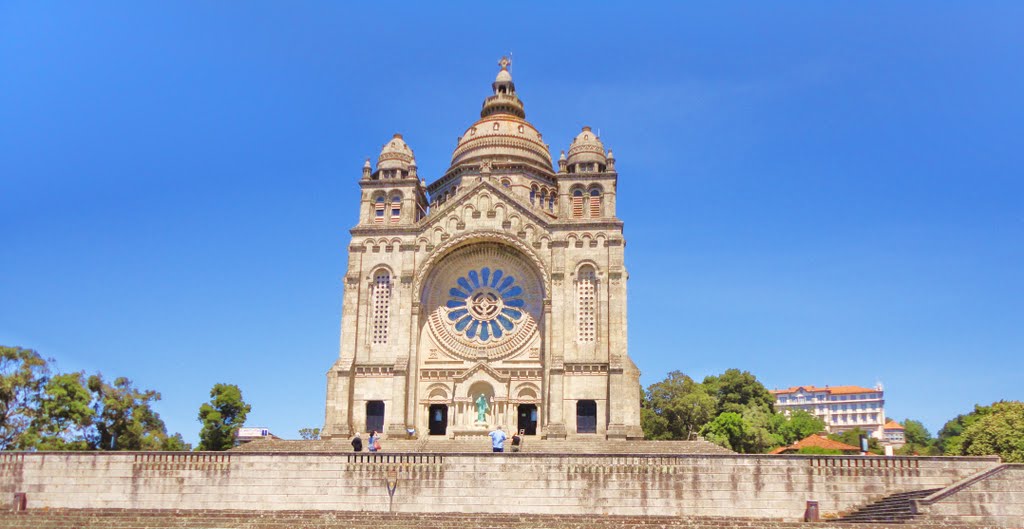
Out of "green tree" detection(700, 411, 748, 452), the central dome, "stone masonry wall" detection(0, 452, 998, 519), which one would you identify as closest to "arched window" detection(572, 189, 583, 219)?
the central dome

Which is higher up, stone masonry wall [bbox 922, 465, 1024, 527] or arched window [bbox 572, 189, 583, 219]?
arched window [bbox 572, 189, 583, 219]

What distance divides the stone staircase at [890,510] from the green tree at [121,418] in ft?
114

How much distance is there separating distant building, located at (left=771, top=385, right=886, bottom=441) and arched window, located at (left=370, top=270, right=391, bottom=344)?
124 meters

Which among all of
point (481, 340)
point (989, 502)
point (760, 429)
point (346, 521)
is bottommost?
point (346, 521)

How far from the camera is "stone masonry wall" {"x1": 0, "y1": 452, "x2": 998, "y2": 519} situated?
92.0 feet

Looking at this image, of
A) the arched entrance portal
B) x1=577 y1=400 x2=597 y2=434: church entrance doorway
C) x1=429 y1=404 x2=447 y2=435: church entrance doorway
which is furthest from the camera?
x1=429 y1=404 x2=447 y2=435: church entrance doorway

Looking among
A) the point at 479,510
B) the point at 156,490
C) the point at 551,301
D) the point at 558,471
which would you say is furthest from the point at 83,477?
the point at 551,301

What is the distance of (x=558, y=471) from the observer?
2906cm

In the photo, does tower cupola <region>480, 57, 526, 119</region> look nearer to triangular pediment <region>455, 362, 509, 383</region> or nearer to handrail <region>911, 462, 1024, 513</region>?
triangular pediment <region>455, 362, 509, 383</region>

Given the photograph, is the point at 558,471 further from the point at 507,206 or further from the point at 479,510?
the point at 507,206

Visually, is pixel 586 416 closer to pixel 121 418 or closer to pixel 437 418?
pixel 437 418

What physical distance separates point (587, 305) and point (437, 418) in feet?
30.6

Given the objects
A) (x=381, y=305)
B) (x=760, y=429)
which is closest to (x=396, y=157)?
(x=381, y=305)

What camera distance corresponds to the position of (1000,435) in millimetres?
47094
